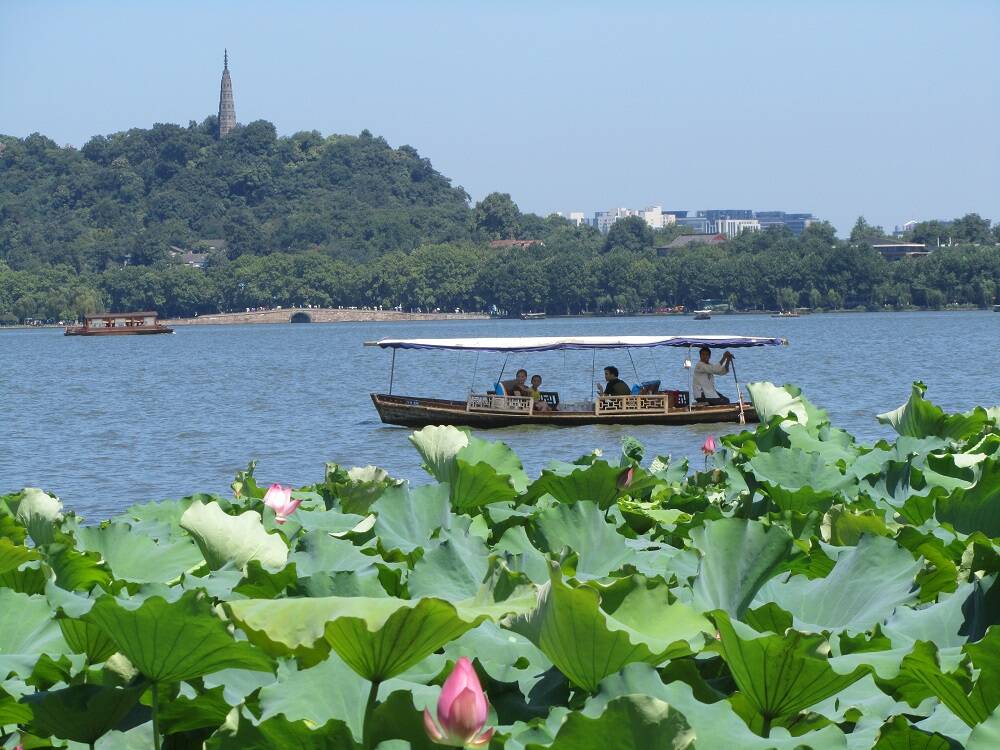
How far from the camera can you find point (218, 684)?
2172mm

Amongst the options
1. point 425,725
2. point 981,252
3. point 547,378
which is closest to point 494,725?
point 425,725

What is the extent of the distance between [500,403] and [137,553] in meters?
23.3

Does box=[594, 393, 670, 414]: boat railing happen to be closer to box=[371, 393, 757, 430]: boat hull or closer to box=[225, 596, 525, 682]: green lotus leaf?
box=[371, 393, 757, 430]: boat hull

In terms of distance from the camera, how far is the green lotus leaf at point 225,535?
2.96m

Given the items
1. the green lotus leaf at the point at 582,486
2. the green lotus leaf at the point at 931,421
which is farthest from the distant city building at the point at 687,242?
the green lotus leaf at the point at 582,486

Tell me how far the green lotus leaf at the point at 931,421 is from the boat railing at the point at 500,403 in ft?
67.9

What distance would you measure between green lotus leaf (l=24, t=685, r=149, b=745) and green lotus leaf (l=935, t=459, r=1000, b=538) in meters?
2.03

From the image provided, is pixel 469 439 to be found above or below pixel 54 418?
above

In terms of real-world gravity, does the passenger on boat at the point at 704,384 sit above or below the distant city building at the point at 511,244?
below

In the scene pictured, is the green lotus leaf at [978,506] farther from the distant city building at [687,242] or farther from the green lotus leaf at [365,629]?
the distant city building at [687,242]

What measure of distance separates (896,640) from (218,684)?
0.99m

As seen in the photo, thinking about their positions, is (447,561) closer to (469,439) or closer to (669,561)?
(669,561)

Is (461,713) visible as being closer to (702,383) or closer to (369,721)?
(369,721)

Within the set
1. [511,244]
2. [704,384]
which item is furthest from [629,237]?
[704,384]
